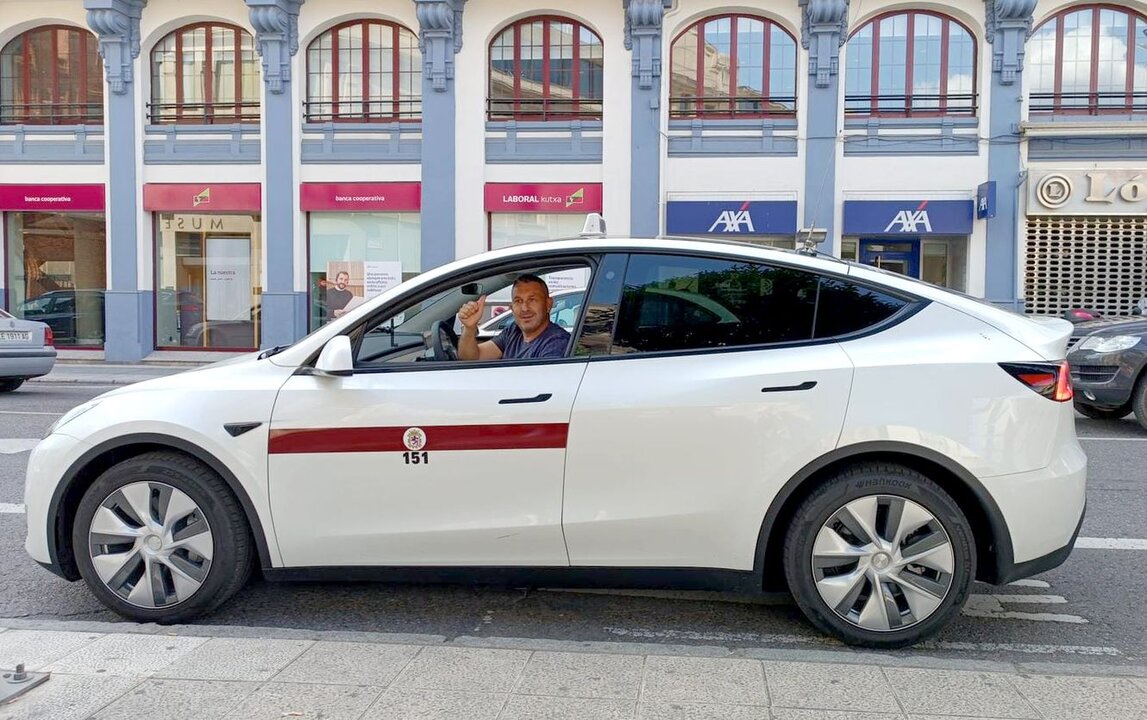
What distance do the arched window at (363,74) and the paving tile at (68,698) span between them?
16570mm

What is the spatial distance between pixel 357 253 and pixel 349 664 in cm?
1614

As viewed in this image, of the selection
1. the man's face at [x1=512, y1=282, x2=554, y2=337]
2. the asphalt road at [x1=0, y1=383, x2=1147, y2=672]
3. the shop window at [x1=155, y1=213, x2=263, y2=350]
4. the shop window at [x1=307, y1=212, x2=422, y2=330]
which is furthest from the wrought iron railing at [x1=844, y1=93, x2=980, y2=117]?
the man's face at [x1=512, y1=282, x2=554, y2=337]

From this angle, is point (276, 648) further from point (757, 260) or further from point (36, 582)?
point (757, 260)

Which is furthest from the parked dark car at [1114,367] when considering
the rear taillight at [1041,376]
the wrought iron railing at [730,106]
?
the wrought iron railing at [730,106]

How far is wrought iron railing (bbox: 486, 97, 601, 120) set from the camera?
18.1 meters

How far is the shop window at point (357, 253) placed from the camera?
1855 cm

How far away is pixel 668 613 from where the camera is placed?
4.25 metres

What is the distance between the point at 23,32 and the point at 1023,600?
73.3 ft

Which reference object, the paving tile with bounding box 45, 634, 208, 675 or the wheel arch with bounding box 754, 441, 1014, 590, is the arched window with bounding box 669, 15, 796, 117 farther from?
the paving tile with bounding box 45, 634, 208, 675

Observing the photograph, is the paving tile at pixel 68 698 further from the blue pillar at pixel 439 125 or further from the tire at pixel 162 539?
the blue pillar at pixel 439 125

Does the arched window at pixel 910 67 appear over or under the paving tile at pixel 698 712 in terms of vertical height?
over

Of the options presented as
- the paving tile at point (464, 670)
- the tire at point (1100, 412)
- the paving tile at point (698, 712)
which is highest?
the tire at point (1100, 412)

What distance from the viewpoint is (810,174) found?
1739 centimetres

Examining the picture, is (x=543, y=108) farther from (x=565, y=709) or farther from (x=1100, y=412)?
(x=565, y=709)
